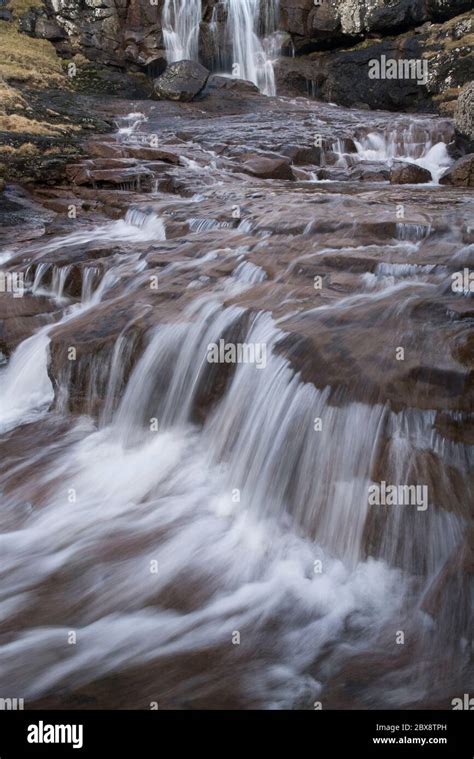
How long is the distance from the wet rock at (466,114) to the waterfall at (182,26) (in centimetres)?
1787

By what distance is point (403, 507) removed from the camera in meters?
3.87

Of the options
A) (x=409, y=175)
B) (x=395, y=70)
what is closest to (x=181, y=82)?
(x=395, y=70)

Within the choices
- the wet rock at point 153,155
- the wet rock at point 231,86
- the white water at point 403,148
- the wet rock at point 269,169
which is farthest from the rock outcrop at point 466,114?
the wet rock at point 231,86

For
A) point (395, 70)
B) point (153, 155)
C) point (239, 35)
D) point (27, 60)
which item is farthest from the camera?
point (239, 35)

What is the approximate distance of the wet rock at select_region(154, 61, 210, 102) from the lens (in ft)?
83.5

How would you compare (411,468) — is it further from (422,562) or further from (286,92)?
(286,92)

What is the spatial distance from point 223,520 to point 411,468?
1.54 m

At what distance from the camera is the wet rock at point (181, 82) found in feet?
83.5

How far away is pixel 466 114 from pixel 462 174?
158 inches

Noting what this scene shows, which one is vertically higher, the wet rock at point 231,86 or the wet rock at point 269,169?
the wet rock at point 231,86

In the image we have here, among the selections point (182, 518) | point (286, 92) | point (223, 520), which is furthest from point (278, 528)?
point (286, 92)

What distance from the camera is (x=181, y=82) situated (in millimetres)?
25594

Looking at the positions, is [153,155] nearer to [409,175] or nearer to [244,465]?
[409,175]

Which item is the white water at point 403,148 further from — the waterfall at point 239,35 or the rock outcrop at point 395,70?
the waterfall at point 239,35
